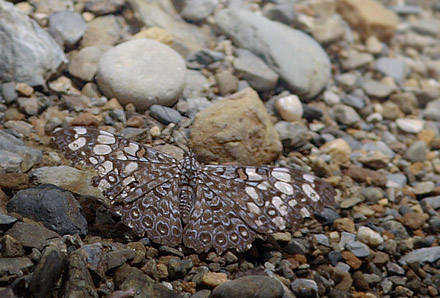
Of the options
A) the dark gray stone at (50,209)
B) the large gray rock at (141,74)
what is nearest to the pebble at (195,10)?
the large gray rock at (141,74)

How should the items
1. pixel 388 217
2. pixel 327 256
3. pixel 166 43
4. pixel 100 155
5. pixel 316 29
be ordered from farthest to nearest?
pixel 316 29 → pixel 166 43 → pixel 388 217 → pixel 327 256 → pixel 100 155

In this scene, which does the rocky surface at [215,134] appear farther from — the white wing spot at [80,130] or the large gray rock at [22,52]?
the white wing spot at [80,130]

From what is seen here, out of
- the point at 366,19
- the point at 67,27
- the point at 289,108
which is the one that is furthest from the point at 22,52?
the point at 366,19

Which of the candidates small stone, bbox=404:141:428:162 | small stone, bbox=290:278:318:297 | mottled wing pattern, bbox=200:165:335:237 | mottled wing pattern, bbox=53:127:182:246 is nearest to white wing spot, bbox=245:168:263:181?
mottled wing pattern, bbox=200:165:335:237

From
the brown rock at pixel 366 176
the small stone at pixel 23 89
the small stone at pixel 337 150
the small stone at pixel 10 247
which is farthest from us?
the small stone at pixel 337 150

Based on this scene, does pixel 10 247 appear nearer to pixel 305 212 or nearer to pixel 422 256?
pixel 305 212

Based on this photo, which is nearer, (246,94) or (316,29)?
(246,94)

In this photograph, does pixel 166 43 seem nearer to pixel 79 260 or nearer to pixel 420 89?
pixel 79 260

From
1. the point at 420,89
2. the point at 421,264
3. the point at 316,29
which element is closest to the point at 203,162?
the point at 421,264
